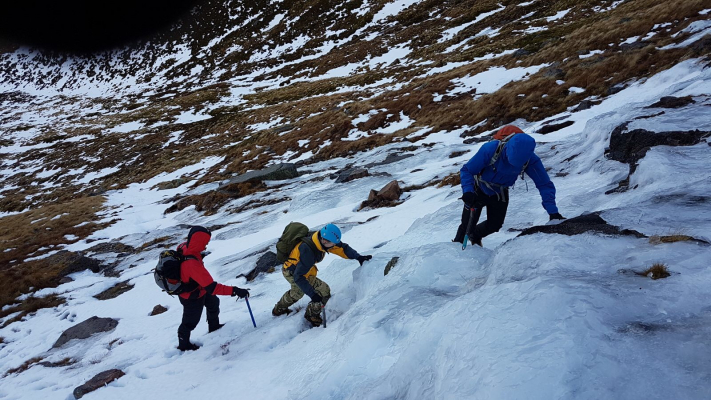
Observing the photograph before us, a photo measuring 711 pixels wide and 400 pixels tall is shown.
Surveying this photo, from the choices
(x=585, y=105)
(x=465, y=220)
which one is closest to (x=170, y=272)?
(x=465, y=220)

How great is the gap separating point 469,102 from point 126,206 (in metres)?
23.0

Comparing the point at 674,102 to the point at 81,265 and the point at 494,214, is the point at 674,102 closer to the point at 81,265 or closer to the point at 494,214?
the point at 494,214

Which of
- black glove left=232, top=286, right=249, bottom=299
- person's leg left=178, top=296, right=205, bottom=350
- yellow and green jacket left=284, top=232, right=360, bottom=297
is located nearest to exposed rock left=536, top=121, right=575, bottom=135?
yellow and green jacket left=284, top=232, right=360, bottom=297

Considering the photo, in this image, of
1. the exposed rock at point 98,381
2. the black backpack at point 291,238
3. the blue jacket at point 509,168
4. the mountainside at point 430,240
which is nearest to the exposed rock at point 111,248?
the mountainside at point 430,240

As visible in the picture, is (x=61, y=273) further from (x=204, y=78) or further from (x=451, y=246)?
(x=204, y=78)

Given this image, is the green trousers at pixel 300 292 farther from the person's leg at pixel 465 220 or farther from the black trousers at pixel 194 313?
the person's leg at pixel 465 220

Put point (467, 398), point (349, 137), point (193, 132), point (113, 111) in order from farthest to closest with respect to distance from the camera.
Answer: point (113, 111) < point (193, 132) < point (349, 137) < point (467, 398)

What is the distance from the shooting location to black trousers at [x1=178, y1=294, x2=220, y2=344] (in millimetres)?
6449

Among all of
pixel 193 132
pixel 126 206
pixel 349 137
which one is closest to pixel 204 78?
pixel 193 132

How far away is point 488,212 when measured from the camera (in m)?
5.55

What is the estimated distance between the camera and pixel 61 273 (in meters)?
13.6

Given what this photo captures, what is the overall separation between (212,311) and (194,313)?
57cm

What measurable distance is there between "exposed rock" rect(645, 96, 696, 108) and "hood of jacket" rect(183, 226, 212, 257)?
10.4 metres

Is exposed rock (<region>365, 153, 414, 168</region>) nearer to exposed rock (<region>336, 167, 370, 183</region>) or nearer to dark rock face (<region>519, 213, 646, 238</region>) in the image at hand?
exposed rock (<region>336, 167, 370, 183</region>)
